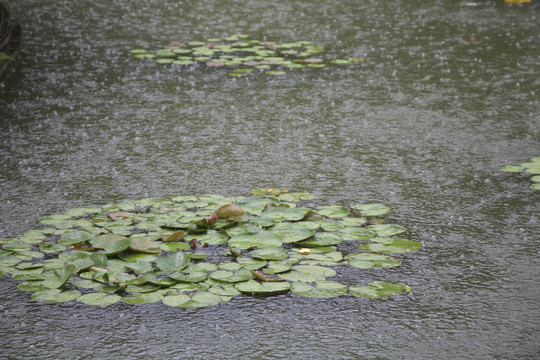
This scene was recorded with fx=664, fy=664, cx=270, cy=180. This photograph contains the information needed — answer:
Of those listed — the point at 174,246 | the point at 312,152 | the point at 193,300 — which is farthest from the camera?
the point at 312,152

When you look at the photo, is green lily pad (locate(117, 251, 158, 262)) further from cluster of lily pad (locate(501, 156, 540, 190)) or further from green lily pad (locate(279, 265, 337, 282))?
cluster of lily pad (locate(501, 156, 540, 190))

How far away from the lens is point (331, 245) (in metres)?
2.42

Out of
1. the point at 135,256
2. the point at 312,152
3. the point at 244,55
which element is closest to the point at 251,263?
the point at 135,256

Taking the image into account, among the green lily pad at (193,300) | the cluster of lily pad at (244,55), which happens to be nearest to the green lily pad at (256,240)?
the green lily pad at (193,300)

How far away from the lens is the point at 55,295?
6.88 ft

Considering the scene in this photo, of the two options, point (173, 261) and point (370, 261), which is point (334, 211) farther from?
point (173, 261)

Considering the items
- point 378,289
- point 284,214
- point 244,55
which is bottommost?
point 378,289

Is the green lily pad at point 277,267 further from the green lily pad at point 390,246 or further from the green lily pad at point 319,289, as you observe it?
the green lily pad at point 390,246

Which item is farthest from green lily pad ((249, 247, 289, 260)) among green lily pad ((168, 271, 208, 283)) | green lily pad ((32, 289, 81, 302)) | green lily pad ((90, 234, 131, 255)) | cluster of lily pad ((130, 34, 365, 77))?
cluster of lily pad ((130, 34, 365, 77))

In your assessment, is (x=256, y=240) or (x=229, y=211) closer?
(x=256, y=240)

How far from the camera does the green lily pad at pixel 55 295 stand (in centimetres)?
Result: 208

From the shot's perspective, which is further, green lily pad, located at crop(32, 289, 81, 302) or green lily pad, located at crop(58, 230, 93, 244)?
green lily pad, located at crop(58, 230, 93, 244)

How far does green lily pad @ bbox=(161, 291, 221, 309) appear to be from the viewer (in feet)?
6.64

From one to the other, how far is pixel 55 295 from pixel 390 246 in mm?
1156
